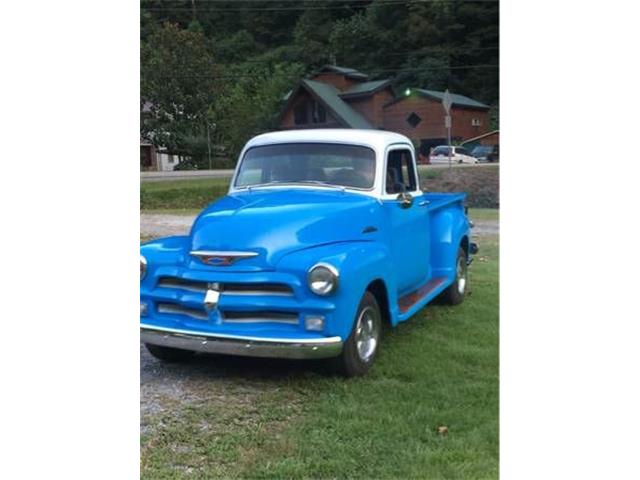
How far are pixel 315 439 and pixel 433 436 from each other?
0.49 m

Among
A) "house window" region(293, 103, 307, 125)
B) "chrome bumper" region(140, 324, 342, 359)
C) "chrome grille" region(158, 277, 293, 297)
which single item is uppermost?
"house window" region(293, 103, 307, 125)

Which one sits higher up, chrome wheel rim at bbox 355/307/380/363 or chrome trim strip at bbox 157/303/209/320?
chrome trim strip at bbox 157/303/209/320

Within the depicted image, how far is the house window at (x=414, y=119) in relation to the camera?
3.00 meters

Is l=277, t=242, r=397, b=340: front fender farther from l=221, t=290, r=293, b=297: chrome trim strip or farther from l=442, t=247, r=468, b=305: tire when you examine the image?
l=442, t=247, r=468, b=305: tire

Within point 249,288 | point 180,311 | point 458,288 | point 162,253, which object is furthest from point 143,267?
point 458,288

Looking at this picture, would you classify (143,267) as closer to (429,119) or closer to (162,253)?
(162,253)

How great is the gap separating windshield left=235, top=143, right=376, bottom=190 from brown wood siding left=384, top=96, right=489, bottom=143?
0.42 metres

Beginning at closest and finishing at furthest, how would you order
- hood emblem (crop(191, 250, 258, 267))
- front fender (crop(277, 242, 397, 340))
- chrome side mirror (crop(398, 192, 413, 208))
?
front fender (crop(277, 242, 397, 340)) < hood emblem (crop(191, 250, 258, 267)) < chrome side mirror (crop(398, 192, 413, 208))

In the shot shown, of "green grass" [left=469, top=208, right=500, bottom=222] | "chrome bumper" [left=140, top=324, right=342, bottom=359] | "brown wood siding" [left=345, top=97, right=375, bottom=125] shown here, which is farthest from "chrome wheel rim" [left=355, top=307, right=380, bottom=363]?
"brown wood siding" [left=345, top=97, right=375, bottom=125]

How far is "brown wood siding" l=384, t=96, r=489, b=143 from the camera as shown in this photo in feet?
9.37

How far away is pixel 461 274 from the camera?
398 centimetres

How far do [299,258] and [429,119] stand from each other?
925mm
